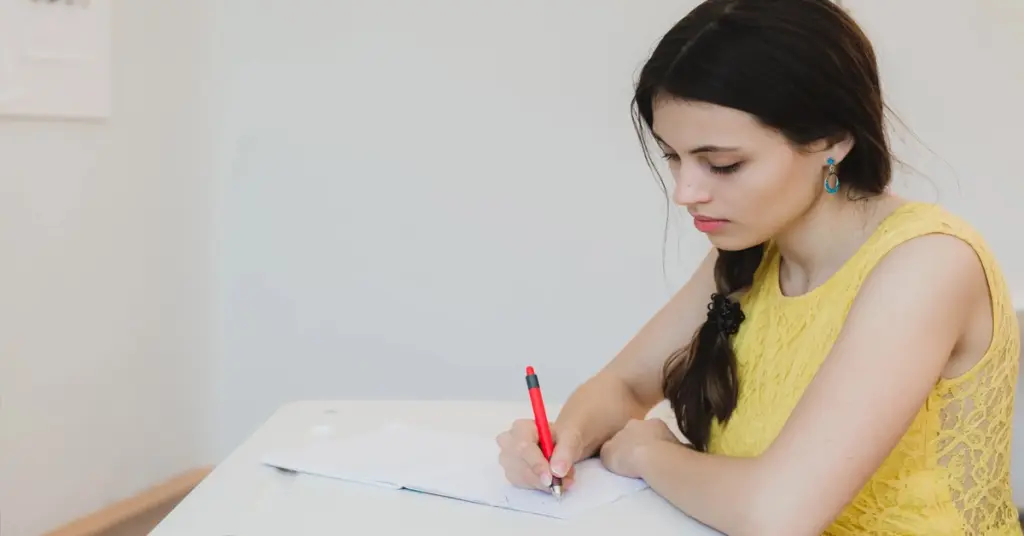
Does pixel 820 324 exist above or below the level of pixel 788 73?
below

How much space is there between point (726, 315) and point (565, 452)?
281 mm

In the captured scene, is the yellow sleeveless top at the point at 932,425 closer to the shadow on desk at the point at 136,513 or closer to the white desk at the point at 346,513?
the white desk at the point at 346,513

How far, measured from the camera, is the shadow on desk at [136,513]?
1.76 metres

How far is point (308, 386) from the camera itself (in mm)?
2076

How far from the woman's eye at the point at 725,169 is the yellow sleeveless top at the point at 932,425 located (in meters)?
0.16

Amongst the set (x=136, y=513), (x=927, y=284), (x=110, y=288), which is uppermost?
(x=927, y=284)

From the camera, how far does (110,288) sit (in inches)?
71.3

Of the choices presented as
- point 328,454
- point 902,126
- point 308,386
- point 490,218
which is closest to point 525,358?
point 490,218

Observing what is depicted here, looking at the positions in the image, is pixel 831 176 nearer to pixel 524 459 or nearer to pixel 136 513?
pixel 524 459

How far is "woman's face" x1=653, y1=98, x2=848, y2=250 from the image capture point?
949 mm

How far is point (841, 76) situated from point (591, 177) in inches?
36.1

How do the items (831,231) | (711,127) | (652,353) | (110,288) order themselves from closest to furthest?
(711,127) → (831,231) → (652,353) → (110,288)

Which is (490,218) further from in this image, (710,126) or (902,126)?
(710,126)

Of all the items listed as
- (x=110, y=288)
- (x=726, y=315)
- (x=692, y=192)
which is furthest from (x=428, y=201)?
(x=692, y=192)
